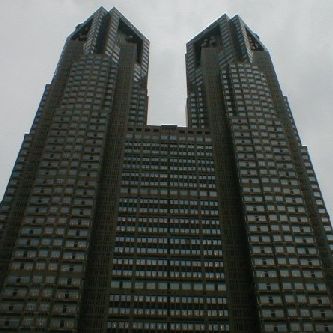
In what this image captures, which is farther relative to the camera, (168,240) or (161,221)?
(161,221)

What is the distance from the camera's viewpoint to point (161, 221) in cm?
13812

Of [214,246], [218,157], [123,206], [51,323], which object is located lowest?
[51,323]

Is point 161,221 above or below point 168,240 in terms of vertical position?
above

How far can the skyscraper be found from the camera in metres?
115

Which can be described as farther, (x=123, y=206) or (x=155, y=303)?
(x=123, y=206)

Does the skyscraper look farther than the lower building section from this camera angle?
No

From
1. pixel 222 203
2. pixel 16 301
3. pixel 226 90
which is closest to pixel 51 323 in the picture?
pixel 16 301

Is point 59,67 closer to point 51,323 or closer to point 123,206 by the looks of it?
point 123,206

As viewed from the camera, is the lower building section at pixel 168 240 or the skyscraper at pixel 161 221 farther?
the lower building section at pixel 168 240

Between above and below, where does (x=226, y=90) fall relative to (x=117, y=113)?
above

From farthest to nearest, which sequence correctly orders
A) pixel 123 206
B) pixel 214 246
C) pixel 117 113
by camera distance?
pixel 117 113 < pixel 123 206 < pixel 214 246

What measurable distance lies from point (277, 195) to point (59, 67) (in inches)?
4034

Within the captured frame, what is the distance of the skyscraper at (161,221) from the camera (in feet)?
378

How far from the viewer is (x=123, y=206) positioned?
141125mm
